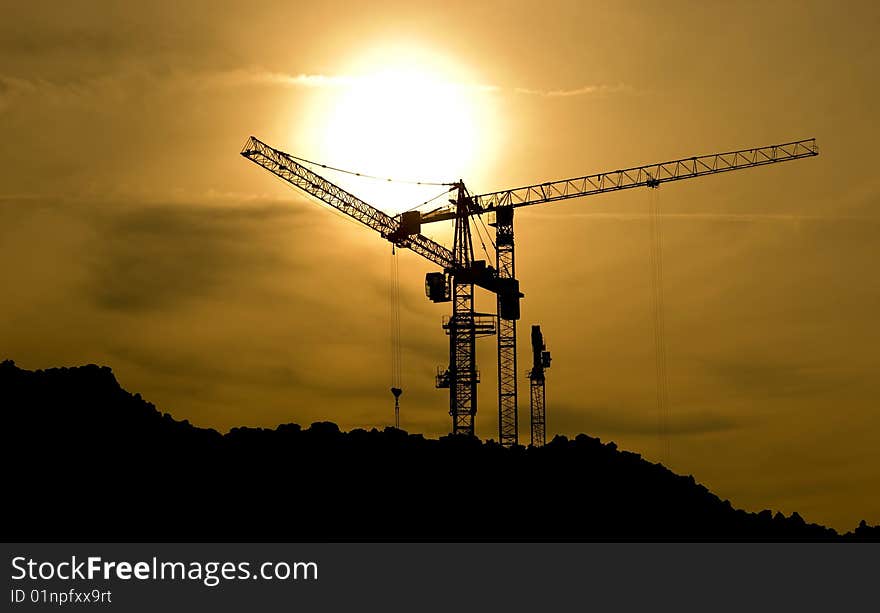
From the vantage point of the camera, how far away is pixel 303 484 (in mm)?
152250

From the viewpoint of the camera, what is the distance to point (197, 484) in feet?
489

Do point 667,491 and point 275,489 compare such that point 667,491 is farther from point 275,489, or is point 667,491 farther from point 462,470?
point 275,489

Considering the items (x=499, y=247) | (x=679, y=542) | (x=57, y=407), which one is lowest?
(x=679, y=542)

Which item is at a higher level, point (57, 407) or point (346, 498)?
point (57, 407)

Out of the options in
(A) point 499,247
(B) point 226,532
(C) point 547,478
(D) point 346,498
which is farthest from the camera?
(A) point 499,247

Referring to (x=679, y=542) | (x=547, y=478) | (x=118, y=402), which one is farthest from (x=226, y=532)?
(x=679, y=542)

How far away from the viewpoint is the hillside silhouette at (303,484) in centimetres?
14138

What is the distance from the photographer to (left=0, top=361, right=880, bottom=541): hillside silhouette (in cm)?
14138

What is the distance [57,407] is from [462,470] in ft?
153

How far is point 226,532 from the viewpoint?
466 ft

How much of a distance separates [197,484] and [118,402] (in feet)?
43.9

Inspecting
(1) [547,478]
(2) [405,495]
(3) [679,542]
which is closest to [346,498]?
(2) [405,495]

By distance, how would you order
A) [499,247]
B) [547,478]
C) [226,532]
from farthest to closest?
1. [499,247]
2. [547,478]
3. [226,532]

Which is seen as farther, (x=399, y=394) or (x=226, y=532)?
(x=399, y=394)
